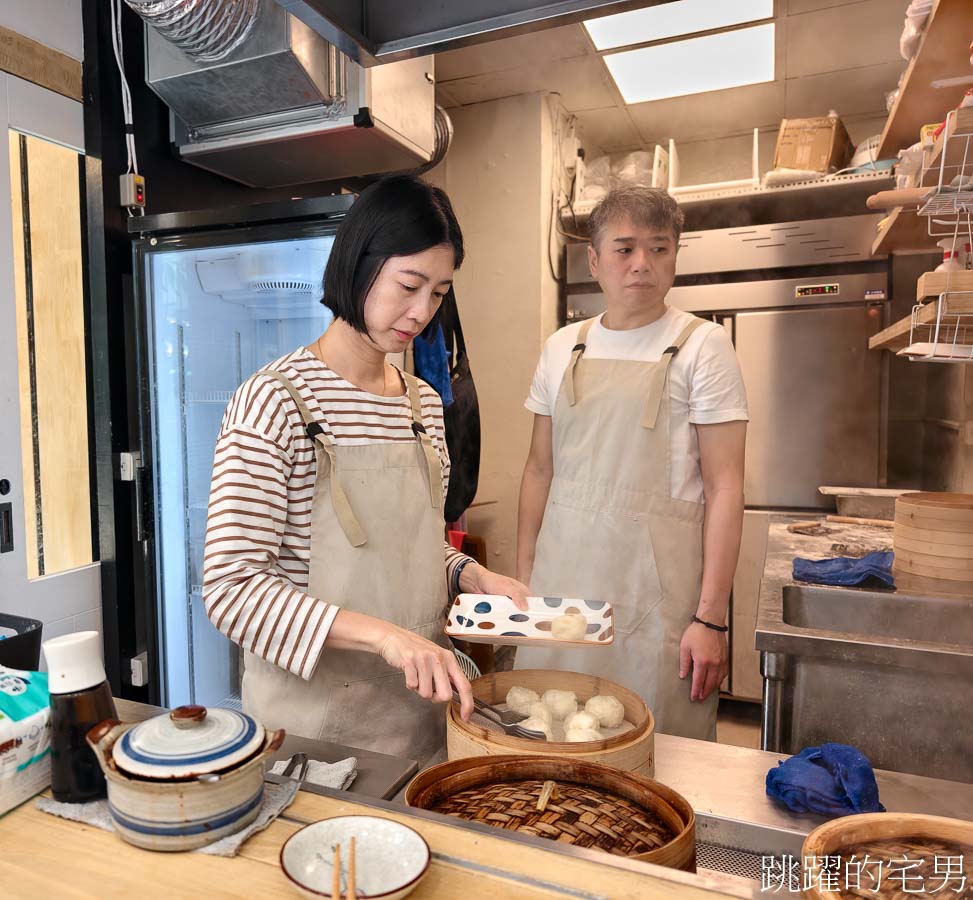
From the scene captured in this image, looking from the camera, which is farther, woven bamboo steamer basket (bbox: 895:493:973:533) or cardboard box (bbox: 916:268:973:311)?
woven bamboo steamer basket (bbox: 895:493:973:533)

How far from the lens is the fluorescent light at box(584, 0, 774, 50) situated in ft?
9.36

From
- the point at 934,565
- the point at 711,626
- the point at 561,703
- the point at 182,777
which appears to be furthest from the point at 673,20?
the point at 182,777

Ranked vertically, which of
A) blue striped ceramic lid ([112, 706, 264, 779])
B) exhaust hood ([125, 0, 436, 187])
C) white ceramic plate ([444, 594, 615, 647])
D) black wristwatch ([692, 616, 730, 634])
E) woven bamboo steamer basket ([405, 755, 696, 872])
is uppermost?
exhaust hood ([125, 0, 436, 187])

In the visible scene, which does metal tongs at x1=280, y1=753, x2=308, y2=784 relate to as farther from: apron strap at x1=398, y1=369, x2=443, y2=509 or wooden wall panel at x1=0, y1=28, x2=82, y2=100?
wooden wall panel at x1=0, y1=28, x2=82, y2=100

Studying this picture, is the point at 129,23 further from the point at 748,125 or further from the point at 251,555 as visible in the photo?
the point at 748,125

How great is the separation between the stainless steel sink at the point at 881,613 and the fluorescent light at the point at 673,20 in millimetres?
2185

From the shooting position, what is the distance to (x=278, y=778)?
84 cm

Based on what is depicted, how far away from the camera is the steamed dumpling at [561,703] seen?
44.1 inches

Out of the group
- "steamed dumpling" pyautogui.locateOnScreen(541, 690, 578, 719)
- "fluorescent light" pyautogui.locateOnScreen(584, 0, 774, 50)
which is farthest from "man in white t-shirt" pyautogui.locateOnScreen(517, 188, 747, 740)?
"fluorescent light" pyautogui.locateOnScreen(584, 0, 774, 50)

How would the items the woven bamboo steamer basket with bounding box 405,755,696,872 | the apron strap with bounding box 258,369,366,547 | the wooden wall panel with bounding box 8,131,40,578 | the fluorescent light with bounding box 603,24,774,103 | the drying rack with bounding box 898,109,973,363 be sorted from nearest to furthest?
the woven bamboo steamer basket with bounding box 405,755,696,872 < the apron strap with bounding box 258,369,366,547 < the drying rack with bounding box 898,109,973,363 < the wooden wall panel with bounding box 8,131,40,578 < the fluorescent light with bounding box 603,24,774,103

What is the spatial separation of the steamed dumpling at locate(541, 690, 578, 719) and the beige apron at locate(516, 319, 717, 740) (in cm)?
73

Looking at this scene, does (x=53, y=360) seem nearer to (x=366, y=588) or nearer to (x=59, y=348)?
(x=59, y=348)

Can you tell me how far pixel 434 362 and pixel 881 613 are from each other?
58.9 inches

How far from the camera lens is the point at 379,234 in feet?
4.24
